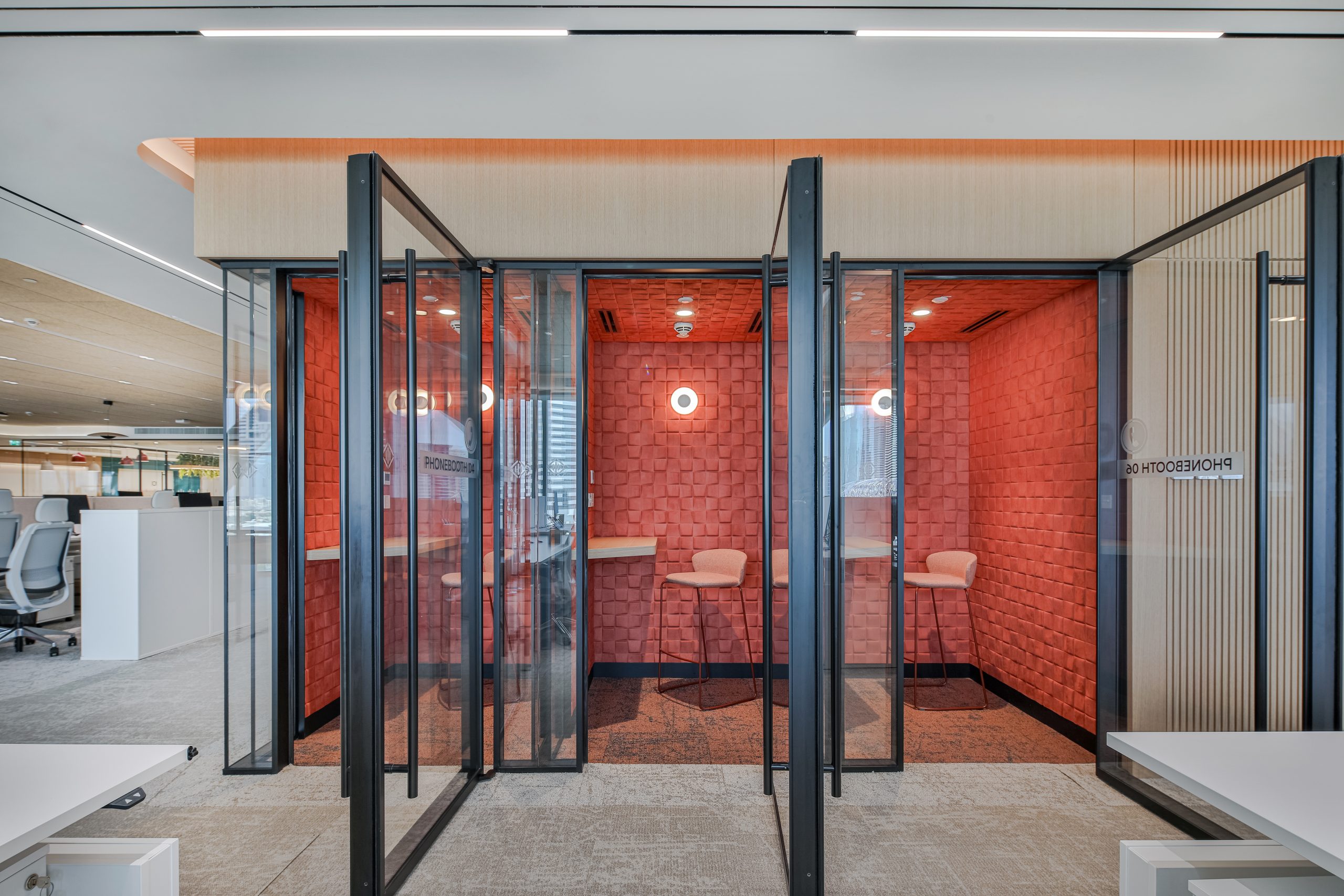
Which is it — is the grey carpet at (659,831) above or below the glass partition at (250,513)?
below

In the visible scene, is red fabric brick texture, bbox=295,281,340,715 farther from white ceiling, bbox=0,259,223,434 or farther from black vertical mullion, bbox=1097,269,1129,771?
black vertical mullion, bbox=1097,269,1129,771

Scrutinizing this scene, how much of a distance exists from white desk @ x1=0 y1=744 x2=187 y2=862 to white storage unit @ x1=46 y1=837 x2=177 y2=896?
0.13m

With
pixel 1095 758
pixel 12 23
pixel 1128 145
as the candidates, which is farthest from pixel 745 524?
pixel 12 23

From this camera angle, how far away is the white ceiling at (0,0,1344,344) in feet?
7.64

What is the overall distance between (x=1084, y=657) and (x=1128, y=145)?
9.22 feet

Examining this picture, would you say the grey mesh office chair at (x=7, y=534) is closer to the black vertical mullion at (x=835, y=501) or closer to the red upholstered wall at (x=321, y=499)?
the red upholstered wall at (x=321, y=499)

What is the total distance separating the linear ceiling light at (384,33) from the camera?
238cm

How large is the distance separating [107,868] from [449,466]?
5.65 ft

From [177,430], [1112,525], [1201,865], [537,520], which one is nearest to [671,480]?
[537,520]

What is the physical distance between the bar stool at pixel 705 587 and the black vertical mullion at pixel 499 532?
4.48 ft

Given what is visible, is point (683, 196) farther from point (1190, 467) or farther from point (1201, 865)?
point (1201, 865)

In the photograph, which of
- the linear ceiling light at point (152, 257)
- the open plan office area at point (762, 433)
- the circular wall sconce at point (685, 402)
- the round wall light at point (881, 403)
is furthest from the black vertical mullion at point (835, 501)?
the linear ceiling light at point (152, 257)

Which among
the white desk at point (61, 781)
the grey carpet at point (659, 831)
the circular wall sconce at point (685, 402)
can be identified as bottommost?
the grey carpet at point (659, 831)

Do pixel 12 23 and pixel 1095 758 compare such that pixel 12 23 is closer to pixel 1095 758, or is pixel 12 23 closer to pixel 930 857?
pixel 930 857
